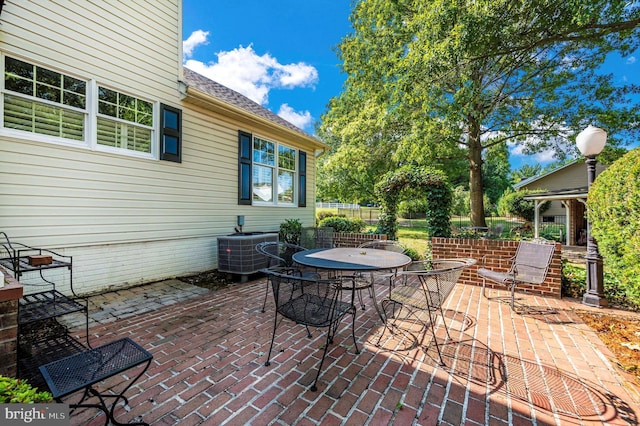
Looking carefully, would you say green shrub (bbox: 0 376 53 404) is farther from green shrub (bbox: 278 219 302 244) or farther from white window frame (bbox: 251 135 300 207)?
green shrub (bbox: 278 219 302 244)

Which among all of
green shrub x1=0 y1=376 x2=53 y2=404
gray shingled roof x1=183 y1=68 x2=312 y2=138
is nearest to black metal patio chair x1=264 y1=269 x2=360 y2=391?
green shrub x1=0 y1=376 x2=53 y2=404

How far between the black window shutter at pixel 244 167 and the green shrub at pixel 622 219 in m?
6.37

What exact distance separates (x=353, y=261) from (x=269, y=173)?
5135 millimetres

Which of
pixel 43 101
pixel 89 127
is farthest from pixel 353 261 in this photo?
pixel 43 101

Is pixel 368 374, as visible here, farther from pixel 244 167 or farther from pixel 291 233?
pixel 244 167

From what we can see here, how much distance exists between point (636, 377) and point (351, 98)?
13470 mm

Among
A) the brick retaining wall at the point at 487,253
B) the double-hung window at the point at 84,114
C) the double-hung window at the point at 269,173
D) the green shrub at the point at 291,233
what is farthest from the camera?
the green shrub at the point at 291,233

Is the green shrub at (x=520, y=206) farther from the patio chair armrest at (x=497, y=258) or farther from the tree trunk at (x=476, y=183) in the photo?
the patio chair armrest at (x=497, y=258)

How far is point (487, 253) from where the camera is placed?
5031 mm

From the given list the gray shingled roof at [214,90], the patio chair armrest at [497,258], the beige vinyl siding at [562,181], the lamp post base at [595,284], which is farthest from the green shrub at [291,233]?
the beige vinyl siding at [562,181]

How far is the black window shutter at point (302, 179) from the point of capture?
8.64m

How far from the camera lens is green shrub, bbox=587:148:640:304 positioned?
263cm

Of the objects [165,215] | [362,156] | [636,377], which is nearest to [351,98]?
[362,156]

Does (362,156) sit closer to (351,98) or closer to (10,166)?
(351,98)
